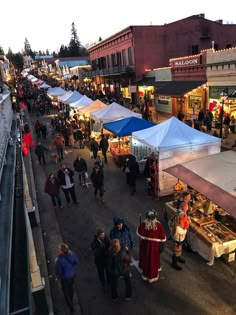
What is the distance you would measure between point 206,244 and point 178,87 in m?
19.1

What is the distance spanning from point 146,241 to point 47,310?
7.58 feet

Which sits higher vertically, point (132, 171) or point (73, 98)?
point (73, 98)

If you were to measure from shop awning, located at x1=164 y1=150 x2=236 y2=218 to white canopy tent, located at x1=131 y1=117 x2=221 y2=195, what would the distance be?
73.3 inches

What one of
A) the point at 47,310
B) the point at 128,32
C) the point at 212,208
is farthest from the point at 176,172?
the point at 128,32

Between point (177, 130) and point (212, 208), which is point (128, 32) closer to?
point (177, 130)

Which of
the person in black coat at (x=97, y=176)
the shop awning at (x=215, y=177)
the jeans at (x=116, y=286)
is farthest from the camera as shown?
the person in black coat at (x=97, y=176)

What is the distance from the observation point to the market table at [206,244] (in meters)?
6.58

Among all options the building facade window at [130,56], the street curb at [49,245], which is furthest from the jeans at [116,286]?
the building facade window at [130,56]

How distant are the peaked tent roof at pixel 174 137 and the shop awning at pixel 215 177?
6.76ft

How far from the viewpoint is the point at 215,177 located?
22.9 feet

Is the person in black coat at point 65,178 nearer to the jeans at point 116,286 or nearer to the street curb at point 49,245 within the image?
the street curb at point 49,245

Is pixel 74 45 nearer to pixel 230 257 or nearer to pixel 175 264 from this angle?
pixel 175 264

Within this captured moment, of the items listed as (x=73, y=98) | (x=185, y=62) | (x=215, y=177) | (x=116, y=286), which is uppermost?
(x=185, y=62)

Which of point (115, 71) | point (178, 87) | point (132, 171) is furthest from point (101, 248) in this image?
point (115, 71)
